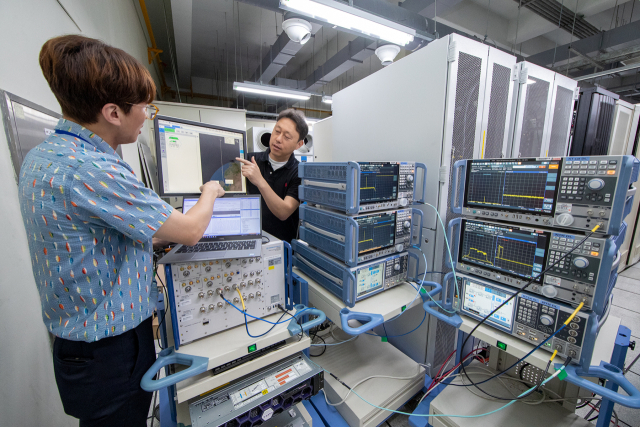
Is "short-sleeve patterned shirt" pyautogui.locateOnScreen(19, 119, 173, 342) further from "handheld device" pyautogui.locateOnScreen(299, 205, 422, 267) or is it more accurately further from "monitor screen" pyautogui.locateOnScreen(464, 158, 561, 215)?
"monitor screen" pyautogui.locateOnScreen(464, 158, 561, 215)

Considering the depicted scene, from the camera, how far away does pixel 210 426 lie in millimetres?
930

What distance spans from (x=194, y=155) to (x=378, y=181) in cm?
94

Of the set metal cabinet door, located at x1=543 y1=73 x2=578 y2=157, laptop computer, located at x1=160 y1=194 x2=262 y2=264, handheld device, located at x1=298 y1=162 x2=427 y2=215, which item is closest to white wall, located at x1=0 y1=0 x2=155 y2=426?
laptop computer, located at x1=160 y1=194 x2=262 y2=264

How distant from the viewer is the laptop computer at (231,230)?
3.45 feet

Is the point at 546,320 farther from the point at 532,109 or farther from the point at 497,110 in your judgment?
the point at 532,109

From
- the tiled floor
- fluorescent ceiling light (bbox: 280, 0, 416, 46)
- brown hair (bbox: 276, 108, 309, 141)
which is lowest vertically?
the tiled floor

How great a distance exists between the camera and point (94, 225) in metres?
0.70

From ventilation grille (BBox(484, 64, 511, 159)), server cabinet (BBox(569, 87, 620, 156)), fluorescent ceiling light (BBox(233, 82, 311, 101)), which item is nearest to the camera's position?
ventilation grille (BBox(484, 64, 511, 159))

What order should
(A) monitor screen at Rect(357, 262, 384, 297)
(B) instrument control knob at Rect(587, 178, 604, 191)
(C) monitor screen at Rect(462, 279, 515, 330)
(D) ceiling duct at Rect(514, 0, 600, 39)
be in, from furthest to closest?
(D) ceiling duct at Rect(514, 0, 600, 39) → (A) monitor screen at Rect(357, 262, 384, 297) → (C) monitor screen at Rect(462, 279, 515, 330) → (B) instrument control knob at Rect(587, 178, 604, 191)

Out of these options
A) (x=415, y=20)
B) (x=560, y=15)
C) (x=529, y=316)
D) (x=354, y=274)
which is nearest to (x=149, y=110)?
(x=354, y=274)

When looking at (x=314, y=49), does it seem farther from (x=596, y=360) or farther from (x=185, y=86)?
(x=596, y=360)

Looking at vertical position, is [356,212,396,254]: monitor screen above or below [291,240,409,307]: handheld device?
above

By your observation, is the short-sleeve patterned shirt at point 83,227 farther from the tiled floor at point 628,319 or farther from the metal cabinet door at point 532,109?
the metal cabinet door at point 532,109

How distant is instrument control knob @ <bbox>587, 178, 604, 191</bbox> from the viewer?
971mm
